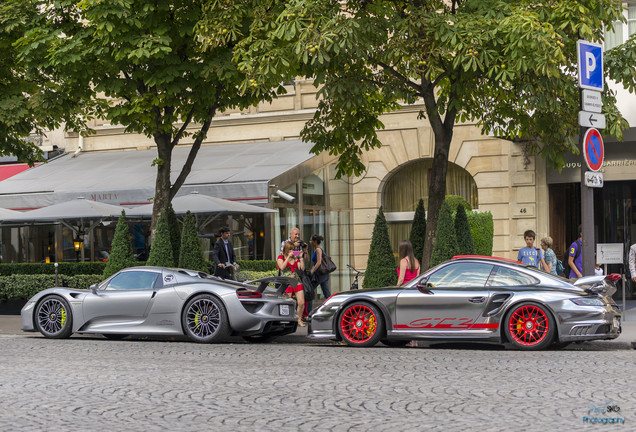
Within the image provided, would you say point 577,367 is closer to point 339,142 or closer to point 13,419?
point 13,419

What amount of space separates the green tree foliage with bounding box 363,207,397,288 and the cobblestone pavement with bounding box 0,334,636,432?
481 cm

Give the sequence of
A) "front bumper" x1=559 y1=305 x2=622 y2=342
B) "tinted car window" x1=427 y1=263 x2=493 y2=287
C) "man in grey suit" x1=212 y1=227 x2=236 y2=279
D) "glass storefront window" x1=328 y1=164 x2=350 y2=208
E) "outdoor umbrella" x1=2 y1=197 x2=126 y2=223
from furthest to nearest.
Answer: "glass storefront window" x1=328 y1=164 x2=350 y2=208, "outdoor umbrella" x1=2 y1=197 x2=126 y2=223, "man in grey suit" x1=212 y1=227 x2=236 y2=279, "tinted car window" x1=427 y1=263 x2=493 y2=287, "front bumper" x1=559 y1=305 x2=622 y2=342

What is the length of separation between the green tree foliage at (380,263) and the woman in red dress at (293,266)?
1595mm

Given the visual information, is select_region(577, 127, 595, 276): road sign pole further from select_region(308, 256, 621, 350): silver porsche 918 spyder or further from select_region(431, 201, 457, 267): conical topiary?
select_region(431, 201, 457, 267): conical topiary

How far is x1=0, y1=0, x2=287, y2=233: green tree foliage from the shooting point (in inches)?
651

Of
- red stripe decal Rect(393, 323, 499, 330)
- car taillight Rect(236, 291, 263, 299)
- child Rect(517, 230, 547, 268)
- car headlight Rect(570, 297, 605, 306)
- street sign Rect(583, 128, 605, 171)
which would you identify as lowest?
red stripe decal Rect(393, 323, 499, 330)

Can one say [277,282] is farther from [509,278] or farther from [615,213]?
[615,213]

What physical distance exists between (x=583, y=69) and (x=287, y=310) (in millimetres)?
5764

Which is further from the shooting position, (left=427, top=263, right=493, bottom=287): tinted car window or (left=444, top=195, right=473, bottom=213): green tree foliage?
(left=444, top=195, right=473, bottom=213): green tree foliage

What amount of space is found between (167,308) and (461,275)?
14.9 ft

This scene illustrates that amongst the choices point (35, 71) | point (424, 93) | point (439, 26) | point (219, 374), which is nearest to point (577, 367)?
point (219, 374)

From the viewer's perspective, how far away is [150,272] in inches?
587

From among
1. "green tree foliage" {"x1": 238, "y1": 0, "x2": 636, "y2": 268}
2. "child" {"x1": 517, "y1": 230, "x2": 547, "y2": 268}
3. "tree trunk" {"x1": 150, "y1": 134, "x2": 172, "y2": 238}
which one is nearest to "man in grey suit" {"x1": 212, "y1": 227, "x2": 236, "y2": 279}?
"tree trunk" {"x1": 150, "y1": 134, "x2": 172, "y2": 238}

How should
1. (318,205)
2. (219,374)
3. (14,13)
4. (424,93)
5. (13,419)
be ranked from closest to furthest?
(13,419) → (219,374) → (424,93) → (14,13) → (318,205)
